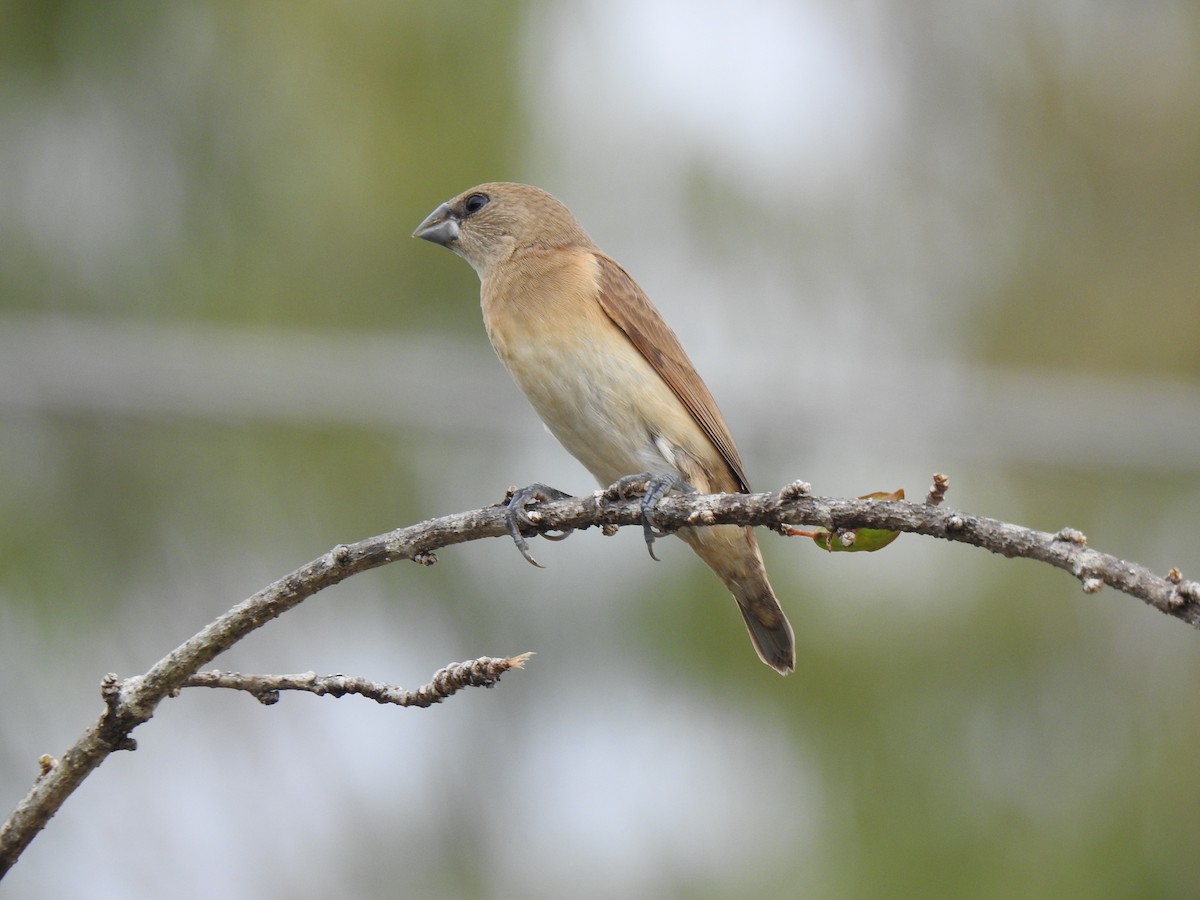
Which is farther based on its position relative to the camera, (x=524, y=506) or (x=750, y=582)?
(x=750, y=582)

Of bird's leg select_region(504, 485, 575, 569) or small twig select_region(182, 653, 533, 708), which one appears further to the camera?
bird's leg select_region(504, 485, 575, 569)

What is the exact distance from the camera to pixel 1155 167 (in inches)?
425

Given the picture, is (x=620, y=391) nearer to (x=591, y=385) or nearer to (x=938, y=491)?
(x=591, y=385)

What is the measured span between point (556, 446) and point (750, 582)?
347 centimetres

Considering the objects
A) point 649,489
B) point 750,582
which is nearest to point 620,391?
point 649,489

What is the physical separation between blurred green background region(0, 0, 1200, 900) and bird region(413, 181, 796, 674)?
9.37 ft

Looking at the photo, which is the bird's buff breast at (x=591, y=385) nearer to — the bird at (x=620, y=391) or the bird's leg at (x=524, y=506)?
the bird at (x=620, y=391)

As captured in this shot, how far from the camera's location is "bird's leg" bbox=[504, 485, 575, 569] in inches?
109

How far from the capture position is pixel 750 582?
13.6 feet

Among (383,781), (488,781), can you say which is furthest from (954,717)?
(383,781)

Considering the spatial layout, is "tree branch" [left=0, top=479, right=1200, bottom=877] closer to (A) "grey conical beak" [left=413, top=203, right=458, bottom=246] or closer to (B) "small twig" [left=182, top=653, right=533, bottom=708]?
(B) "small twig" [left=182, top=653, right=533, bottom=708]

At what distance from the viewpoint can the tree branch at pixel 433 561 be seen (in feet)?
5.67

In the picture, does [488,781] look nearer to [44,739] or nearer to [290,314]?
[44,739]

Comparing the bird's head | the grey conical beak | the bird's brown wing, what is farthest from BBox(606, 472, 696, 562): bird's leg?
the grey conical beak
